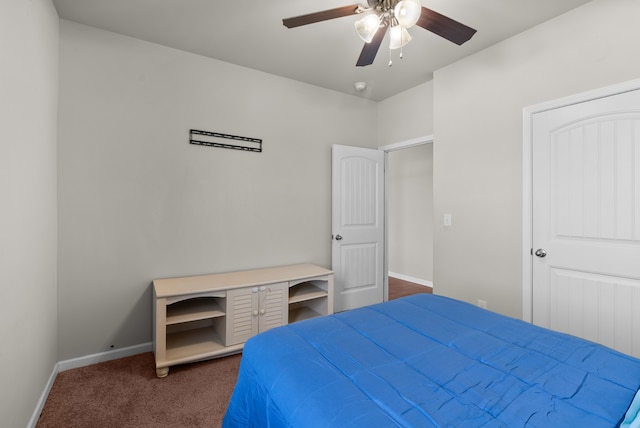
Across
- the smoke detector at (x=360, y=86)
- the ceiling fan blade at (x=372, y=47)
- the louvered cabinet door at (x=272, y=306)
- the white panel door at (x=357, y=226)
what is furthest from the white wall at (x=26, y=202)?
the smoke detector at (x=360, y=86)

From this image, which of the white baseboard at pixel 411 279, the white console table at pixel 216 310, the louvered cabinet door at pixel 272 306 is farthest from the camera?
the white baseboard at pixel 411 279

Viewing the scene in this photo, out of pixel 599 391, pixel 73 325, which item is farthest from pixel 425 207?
pixel 73 325

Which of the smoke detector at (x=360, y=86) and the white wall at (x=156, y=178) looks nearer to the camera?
the white wall at (x=156, y=178)

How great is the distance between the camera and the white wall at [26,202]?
1396mm

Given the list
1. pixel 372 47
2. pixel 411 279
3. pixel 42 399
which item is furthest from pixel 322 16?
pixel 411 279

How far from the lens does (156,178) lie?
272 cm

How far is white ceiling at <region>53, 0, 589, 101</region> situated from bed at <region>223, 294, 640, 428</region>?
6.90 feet

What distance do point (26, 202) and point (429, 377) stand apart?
7.11 feet

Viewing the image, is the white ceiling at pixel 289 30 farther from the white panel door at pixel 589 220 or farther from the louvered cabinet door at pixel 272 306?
the louvered cabinet door at pixel 272 306

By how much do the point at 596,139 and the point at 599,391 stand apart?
1837mm

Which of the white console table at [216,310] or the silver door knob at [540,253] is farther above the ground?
the silver door knob at [540,253]

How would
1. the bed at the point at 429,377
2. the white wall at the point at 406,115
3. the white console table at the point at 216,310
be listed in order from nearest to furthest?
1. the bed at the point at 429,377
2. the white console table at the point at 216,310
3. the white wall at the point at 406,115

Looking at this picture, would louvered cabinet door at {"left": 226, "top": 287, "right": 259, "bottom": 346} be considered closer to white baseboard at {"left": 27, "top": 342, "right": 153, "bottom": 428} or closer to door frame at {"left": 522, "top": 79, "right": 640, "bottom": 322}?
white baseboard at {"left": 27, "top": 342, "right": 153, "bottom": 428}

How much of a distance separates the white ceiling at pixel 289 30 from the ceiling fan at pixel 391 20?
0.41 metres
